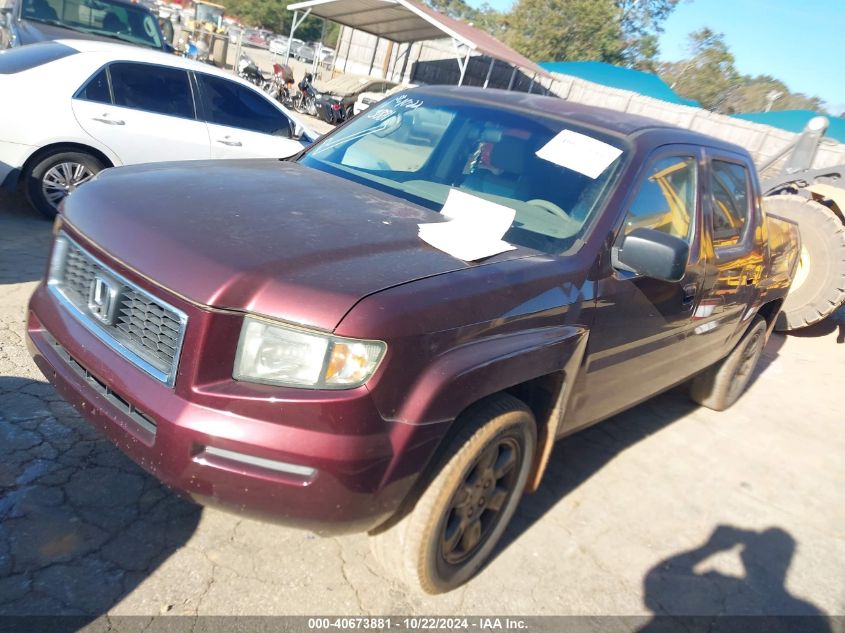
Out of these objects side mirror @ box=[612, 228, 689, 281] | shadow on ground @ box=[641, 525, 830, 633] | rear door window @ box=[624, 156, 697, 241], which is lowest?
shadow on ground @ box=[641, 525, 830, 633]

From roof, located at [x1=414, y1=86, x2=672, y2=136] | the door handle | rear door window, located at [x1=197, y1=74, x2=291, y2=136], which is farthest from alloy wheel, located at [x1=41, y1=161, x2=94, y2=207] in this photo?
roof, located at [x1=414, y1=86, x2=672, y2=136]

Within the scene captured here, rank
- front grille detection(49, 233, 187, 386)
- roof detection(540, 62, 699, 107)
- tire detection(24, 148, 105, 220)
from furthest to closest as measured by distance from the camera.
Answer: roof detection(540, 62, 699, 107), tire detection(24, 148, 105, 220), front grille detection(49, 233, 187, 386)

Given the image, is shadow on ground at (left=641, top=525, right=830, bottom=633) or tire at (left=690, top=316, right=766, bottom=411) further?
tire at (left=690, top=316, right=766, bottom=411)

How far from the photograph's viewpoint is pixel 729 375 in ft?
16.9

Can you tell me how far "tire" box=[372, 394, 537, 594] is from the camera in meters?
2.34

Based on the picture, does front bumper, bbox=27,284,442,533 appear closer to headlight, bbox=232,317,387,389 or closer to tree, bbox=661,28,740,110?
headlight, bbox=232,317,387,389

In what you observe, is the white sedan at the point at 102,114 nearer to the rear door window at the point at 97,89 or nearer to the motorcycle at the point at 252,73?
the rear door window at the point at 97,89

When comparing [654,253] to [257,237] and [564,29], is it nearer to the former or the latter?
[257,237]

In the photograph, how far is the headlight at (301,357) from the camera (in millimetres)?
1999

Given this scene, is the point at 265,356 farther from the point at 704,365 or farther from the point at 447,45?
the point at 447,45

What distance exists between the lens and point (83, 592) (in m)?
2.31

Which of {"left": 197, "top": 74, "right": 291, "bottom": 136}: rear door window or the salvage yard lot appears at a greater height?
{"left": 197, "top": 74, "right": 291, "bottom": 136}: rear door window

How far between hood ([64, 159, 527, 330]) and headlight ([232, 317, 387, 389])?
0.19 feet

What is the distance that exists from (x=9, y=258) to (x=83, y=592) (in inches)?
139
